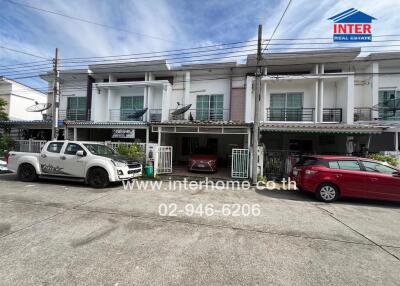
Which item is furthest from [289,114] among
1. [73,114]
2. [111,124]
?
[73,114]

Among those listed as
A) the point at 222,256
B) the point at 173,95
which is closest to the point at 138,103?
the point at 173,95

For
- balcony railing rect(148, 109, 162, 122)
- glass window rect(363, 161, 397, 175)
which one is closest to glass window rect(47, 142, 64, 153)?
balcony railing rect(148, 109, 162, 122)

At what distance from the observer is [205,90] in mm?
14781

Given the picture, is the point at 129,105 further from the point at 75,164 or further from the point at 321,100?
the point at 321,100

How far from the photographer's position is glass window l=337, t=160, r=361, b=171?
6663 mm

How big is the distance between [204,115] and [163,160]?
5473 millimetres

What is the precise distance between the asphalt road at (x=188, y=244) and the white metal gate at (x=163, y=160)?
443 centimetres

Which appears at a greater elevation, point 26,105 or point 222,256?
point 26,105

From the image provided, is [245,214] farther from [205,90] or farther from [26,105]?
[26,105]

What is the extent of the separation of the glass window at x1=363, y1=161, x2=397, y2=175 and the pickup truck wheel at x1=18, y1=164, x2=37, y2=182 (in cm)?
1239

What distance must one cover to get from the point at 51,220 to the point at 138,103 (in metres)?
12.3

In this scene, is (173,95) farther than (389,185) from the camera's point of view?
Yes

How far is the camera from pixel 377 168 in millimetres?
6625

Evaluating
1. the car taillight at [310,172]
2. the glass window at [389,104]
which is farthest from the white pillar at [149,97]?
the glass window at [389,104]
